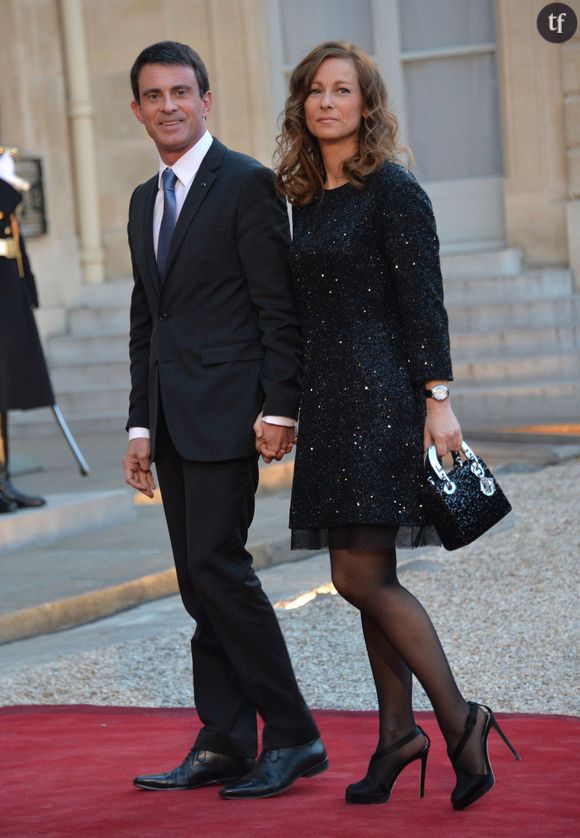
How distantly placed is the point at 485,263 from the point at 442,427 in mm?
8393

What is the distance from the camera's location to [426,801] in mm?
3193

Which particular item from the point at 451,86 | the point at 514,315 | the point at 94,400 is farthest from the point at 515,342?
the point at 94,400

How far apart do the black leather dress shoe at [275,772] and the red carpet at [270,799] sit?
3 cm

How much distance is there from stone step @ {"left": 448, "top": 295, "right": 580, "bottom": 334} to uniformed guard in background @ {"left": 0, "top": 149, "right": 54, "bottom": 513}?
4.32m

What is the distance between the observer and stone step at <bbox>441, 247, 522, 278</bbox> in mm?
11328

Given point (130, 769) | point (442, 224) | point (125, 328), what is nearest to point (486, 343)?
point (442, 224)

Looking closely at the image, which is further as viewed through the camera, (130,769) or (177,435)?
(130,769)

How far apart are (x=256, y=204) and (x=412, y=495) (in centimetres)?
71

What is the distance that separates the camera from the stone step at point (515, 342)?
10.8 metres

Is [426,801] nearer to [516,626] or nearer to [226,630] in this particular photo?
[226,630]

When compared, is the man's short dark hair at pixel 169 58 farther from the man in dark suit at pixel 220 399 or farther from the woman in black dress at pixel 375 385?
the woman in black dress at pixel 375 385

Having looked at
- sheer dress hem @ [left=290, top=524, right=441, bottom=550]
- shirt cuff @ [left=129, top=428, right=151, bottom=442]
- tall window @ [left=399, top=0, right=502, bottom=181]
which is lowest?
sheer dress hem @ [left=290, top=524, right=441, bottom=550]

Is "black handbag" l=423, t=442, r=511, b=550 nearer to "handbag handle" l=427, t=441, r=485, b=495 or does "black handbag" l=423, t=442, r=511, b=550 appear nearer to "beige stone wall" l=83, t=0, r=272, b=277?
"handbag handle" l=427, t=441, r=485, b=495

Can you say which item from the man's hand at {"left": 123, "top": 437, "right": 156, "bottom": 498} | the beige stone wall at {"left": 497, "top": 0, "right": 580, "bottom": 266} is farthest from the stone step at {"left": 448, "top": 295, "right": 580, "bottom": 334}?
the man's hand at {"left": 123, "top": 437, "right": 156, "bottom": 498}
